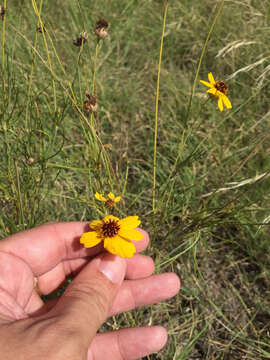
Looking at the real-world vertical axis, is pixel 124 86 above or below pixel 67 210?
above

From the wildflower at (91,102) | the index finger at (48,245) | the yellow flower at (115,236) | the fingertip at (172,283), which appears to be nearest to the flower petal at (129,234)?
the yellow flower at (115,236)

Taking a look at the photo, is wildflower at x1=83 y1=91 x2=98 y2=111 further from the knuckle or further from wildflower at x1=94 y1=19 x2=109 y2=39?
the knuckle

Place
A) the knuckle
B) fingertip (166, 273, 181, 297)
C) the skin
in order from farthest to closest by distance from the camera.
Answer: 1. fingertip (166, 273, 181, 297)
2. the knuckle
3. the skin

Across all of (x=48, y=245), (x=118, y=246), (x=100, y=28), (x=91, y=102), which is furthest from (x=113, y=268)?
(x=100, y=28)

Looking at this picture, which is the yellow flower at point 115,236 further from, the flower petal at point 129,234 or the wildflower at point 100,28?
the wildflower at point 100,28

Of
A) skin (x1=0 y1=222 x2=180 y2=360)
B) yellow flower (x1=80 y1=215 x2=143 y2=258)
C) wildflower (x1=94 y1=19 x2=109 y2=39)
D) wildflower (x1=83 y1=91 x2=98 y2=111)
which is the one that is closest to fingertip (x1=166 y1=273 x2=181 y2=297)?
skin (x1=0 y1=222 x2=180 y2=360)

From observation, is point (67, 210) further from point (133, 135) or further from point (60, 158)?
point (133, 135)

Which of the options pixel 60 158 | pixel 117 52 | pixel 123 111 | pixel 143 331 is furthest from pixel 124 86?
pixel 143 331
